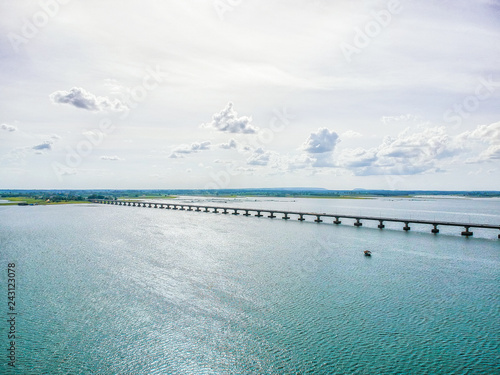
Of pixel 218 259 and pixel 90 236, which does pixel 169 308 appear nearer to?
pixel 218 259

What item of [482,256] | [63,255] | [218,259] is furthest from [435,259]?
[63,255]

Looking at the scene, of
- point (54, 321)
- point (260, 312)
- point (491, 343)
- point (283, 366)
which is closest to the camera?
point (283, 366)

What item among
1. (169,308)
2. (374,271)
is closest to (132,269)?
(169,308)

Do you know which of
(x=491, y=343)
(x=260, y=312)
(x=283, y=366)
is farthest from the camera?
(x=260, y=312)

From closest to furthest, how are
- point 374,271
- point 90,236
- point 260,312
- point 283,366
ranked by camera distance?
point 283,366 < point 260,312 < point 374,271 < point 90,236

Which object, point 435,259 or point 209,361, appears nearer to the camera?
point 209,361

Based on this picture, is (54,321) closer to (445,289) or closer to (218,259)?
(218,259)
